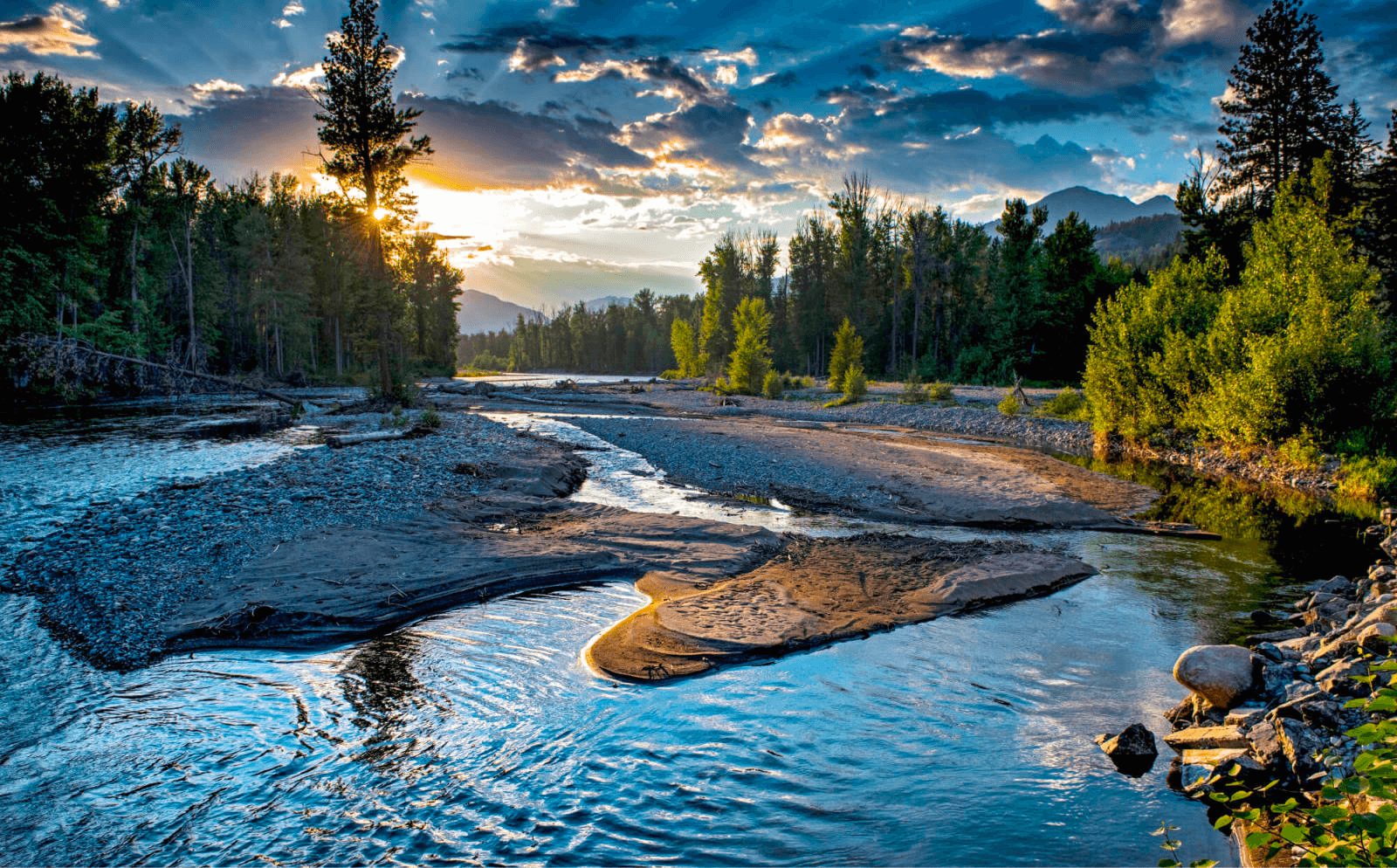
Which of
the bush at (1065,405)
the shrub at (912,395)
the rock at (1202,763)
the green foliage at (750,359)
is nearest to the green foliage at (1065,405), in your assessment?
the bush at (1065,405)

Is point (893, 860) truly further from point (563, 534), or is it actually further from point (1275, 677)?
point (563, 534)

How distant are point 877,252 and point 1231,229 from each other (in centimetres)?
3855

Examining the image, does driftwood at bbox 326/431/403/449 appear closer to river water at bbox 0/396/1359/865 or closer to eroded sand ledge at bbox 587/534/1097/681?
river water at bbox 0/396/1359/865

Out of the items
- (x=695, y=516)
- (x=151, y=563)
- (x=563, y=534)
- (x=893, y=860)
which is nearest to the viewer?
(x=893, y=860)

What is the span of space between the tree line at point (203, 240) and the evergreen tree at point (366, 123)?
53mm

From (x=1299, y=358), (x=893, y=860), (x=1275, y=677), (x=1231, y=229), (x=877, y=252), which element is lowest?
(x=893, y=860)

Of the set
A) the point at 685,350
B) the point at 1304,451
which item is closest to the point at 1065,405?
the point at 1304,451

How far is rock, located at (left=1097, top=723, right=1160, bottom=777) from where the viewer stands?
210 inches

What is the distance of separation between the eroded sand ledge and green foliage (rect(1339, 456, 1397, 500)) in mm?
11787

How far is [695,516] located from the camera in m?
13.4

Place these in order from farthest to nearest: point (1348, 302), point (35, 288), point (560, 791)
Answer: point (35, 288), point (1348, 302), point (560, 791)

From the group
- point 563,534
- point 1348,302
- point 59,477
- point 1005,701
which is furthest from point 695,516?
point 1348,302

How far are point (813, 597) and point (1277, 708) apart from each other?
4.85m

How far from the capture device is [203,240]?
57.3 metres
